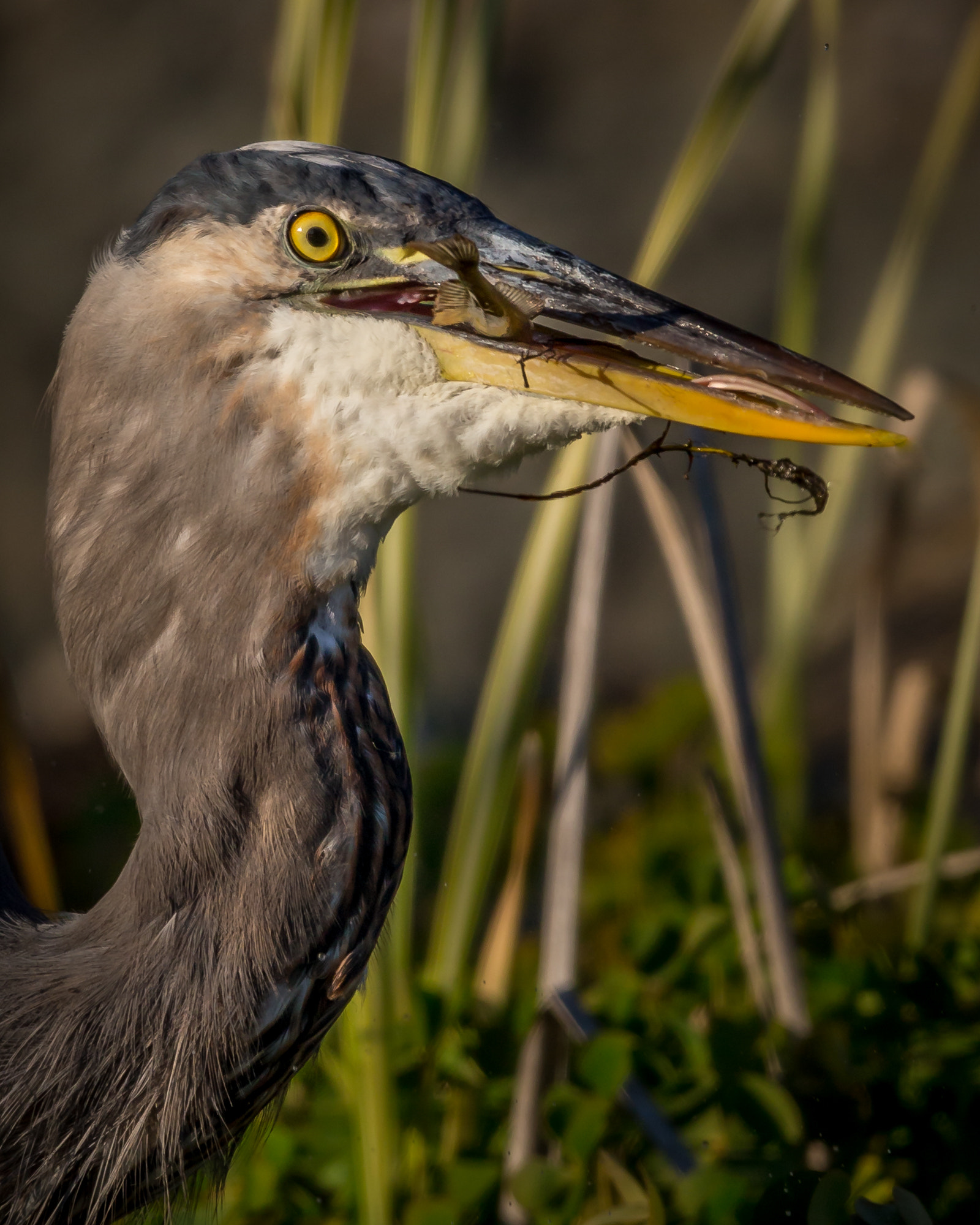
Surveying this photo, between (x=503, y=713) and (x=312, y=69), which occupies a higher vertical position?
(x=312, y=69)

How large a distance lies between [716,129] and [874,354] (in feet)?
1.68

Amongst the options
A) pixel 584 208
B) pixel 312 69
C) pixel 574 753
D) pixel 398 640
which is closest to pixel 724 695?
pixel 574 753

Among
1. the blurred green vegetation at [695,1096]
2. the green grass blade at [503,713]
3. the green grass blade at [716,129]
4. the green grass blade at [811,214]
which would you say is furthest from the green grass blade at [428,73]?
the blurred green vegetation at [695,1096]

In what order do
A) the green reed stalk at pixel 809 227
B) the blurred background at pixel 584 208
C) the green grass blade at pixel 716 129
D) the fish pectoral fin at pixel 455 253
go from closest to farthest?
1. the fish pectoral fin at pixel 455 253
2. the green grass blade at pixel 716 129
3. the green reed stalk at pixel 809 227
4. the blurred background at pixel 584 208

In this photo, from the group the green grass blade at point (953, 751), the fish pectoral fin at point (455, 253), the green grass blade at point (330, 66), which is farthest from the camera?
the green grass blade at point (953, 751)

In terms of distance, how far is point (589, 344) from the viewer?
0.75m

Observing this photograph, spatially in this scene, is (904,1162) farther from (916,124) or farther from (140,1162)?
(916,124)

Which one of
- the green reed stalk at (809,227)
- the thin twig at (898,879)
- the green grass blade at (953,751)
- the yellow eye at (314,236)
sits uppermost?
the green reed stalk at (809,227)

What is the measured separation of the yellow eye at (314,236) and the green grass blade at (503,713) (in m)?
0.55

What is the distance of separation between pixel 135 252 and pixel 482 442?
0.92ft

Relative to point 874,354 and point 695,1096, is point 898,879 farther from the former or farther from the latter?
point 874,354

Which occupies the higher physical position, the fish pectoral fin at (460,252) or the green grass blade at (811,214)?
the green grass blade at (811,214)

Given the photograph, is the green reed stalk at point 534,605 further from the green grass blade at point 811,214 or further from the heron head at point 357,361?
the heron head at point 357,361

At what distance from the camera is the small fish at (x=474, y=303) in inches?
28.3
